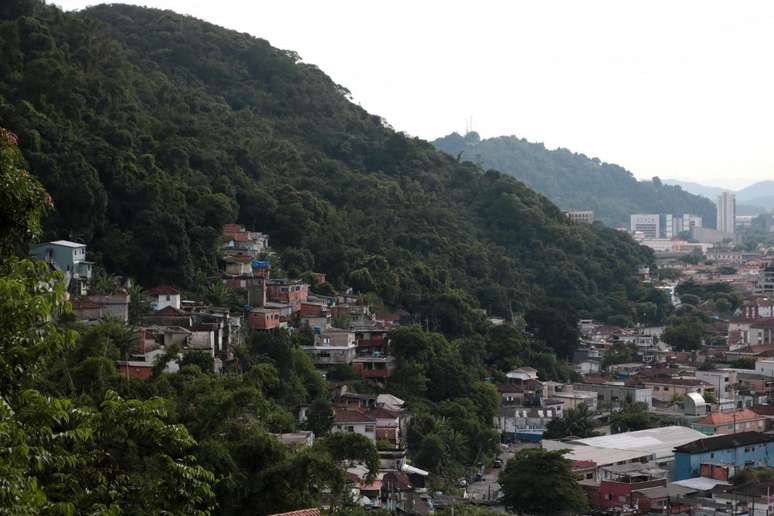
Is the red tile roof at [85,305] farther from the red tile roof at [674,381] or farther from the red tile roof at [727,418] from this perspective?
the red tile roof at [674,381]

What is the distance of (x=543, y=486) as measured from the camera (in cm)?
2002

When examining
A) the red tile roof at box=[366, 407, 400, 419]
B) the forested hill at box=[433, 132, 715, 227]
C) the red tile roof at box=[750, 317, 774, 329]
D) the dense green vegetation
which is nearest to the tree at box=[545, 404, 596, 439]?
the dense green vegetation

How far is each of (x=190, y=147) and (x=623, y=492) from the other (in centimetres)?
1616

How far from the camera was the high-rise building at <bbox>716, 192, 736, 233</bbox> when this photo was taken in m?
122

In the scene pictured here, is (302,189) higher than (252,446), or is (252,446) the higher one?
(302,189)

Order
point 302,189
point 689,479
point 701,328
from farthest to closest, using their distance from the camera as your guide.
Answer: point 701,328 < point 302,189 < point 689,479

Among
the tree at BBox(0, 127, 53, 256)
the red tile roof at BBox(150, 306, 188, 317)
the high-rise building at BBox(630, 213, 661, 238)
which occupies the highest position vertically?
the high-rise building at BBox(630, 213, 661, 238)

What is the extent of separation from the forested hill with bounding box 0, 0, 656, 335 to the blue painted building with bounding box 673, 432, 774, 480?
31.9 feet

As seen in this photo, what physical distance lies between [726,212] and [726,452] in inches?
4047

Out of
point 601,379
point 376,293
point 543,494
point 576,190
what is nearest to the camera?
point 543,494

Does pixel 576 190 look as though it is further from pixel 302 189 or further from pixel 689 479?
pixel 689 479

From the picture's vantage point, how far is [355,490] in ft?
58.5

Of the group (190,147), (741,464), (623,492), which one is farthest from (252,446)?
(190,147)

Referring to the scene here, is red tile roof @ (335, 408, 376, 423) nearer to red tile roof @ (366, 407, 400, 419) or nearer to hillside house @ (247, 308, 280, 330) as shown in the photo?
red tile roof @ (366, 407, 400, 419)
